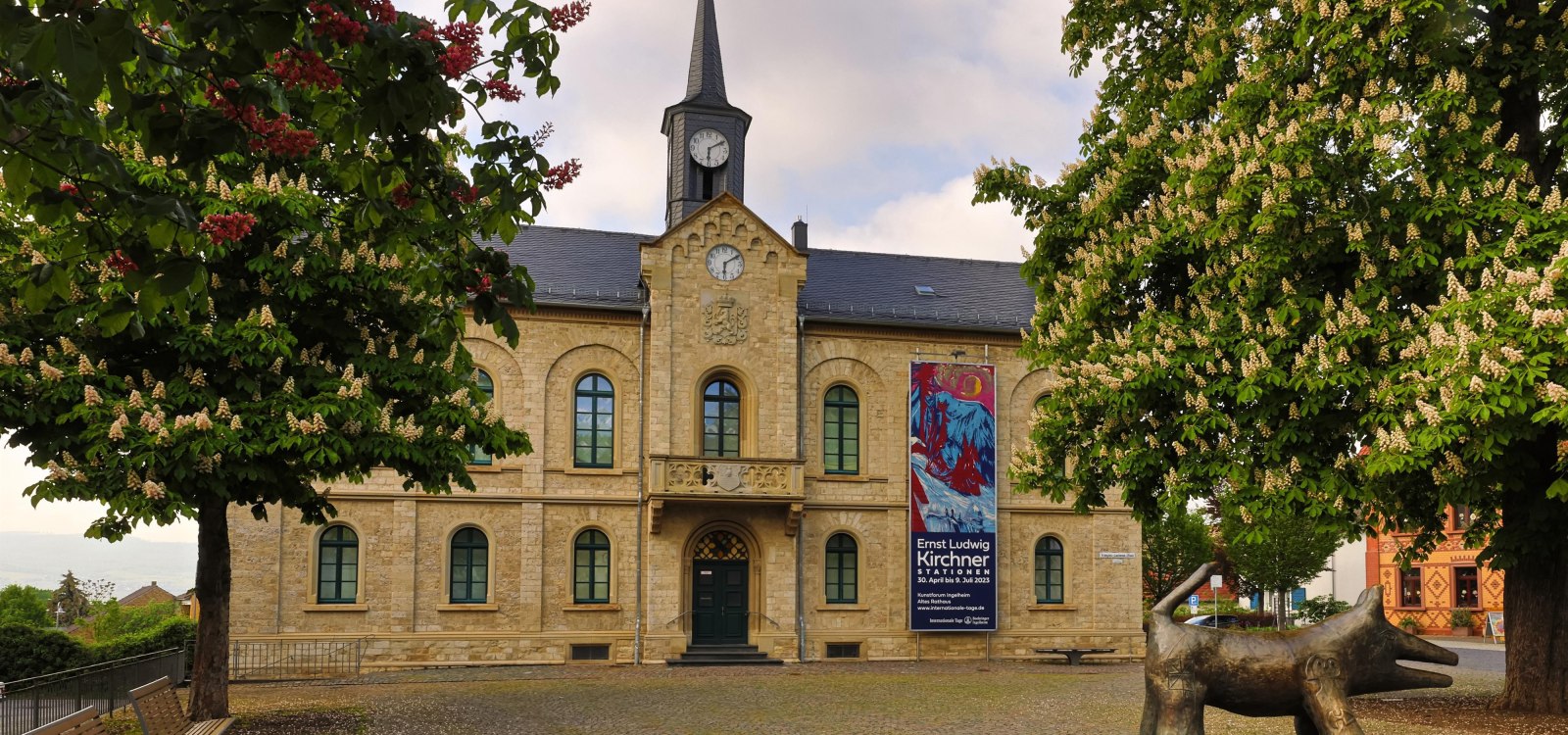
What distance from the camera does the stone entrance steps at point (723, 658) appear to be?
26938 millimetres

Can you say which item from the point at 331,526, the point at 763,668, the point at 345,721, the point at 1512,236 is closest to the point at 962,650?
the point at 763,668

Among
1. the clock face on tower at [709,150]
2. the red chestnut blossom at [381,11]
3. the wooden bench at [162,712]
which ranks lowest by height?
the wooden bench at [162,712]

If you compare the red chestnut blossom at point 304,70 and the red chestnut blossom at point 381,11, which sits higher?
the red chestnut blossom at point 381,11

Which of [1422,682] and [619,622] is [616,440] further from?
[1422,682]

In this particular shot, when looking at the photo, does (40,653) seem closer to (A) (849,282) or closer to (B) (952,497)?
(B) (952,497)

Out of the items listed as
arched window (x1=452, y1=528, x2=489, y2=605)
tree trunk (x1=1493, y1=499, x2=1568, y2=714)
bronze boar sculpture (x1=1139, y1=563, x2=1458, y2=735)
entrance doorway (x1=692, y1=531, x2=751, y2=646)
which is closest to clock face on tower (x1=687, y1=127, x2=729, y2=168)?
entrance doorway (x1=692, y1=531, x2=751, y2=646)

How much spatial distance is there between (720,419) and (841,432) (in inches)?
118

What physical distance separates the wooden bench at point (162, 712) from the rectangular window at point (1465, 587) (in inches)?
1759

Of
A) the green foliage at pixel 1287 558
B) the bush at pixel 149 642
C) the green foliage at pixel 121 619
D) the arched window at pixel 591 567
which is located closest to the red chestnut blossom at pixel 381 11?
the bush at pixel 149 642

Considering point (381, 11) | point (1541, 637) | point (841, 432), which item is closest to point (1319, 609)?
point (841, 432)

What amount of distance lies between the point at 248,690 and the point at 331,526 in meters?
5.93

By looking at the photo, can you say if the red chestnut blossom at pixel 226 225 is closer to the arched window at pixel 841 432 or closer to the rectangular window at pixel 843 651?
the arched window at pixel 841 432

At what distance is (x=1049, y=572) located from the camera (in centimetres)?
3058

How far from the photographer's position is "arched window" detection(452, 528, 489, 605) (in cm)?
2739
